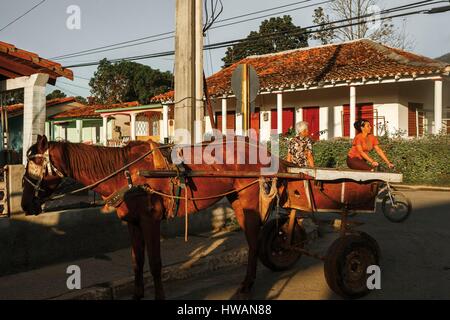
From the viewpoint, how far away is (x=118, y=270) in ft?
19.8

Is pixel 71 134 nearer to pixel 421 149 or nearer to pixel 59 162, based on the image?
pixel 421 149

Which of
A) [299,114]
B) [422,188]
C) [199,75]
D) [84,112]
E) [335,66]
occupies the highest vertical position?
[335,66]

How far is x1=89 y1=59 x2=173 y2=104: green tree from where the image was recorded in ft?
173

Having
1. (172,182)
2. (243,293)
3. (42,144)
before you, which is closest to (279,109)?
(243,293)

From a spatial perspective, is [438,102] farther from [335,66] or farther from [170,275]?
[170,275]

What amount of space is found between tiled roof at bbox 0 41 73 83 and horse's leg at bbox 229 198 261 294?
5.17m

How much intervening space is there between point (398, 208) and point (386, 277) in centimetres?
441

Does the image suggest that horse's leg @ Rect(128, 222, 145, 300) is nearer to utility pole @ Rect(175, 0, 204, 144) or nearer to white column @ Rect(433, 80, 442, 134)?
utility pole @ Rect(175, 0, 204, 144)

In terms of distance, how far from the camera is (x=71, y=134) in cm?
3747

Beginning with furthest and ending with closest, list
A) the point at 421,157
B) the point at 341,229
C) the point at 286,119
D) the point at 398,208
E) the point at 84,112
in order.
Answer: the point at 84,112 → the point at 286,119 → the point at 421,157 → the point at 398,208 → the point at 341,229

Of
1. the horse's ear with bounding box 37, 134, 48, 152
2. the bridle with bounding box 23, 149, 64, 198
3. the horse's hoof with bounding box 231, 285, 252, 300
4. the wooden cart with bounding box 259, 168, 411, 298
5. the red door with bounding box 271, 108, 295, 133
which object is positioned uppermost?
the red door with bounding box 271, 108, 295, 133

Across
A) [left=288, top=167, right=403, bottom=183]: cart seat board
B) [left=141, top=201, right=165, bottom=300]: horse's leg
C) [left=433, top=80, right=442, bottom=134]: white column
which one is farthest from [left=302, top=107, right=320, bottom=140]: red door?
[left=141, top=201, right=165, bottom=300]: horse's leg

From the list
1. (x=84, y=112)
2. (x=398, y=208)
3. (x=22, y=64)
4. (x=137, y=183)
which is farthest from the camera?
(x=84, y=112)
